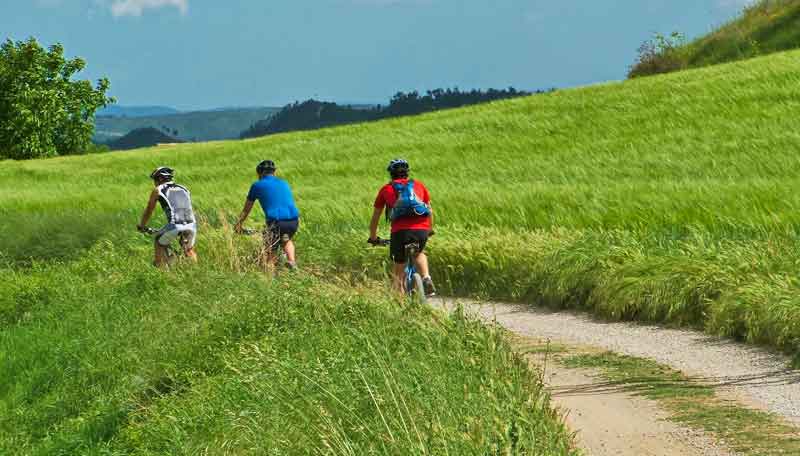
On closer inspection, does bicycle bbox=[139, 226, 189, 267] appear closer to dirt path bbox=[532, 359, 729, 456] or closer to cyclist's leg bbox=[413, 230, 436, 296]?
cyclist's leg bbox=[413, 230, 436, 296]

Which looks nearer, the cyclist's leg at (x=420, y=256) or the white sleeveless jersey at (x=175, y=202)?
the cyclist's leg at (x=420, y=256)

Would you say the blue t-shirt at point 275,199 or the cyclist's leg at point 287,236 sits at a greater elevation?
the blue t-shirt at point 275,199

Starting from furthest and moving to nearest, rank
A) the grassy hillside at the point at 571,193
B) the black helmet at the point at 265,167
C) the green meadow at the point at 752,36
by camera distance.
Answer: the green meadow at the point at 752,36 < the black helmet at the point at 265,167 < the grassy hillside at the point at 571,193

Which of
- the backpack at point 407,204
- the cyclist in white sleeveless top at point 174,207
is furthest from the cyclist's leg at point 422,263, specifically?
the cyclist in white sleeveless top at point 174,207

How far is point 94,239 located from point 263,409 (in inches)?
556

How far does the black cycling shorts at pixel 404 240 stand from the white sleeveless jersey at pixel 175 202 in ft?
12.3

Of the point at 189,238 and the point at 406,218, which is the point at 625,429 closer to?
the point at 406,218

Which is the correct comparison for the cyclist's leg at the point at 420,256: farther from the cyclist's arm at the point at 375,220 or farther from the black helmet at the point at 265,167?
the black helmet at the point at 265,167

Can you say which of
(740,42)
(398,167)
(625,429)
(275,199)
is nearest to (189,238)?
(275,199)

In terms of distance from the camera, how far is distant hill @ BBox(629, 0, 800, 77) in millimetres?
42791

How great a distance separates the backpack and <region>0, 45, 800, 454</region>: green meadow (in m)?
0.92

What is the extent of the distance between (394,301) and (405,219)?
2.34m

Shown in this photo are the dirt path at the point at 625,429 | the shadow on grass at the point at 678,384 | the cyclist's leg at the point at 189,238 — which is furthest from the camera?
the cyclist's leg at the point at 189,238

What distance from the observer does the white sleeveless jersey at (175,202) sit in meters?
16.4
